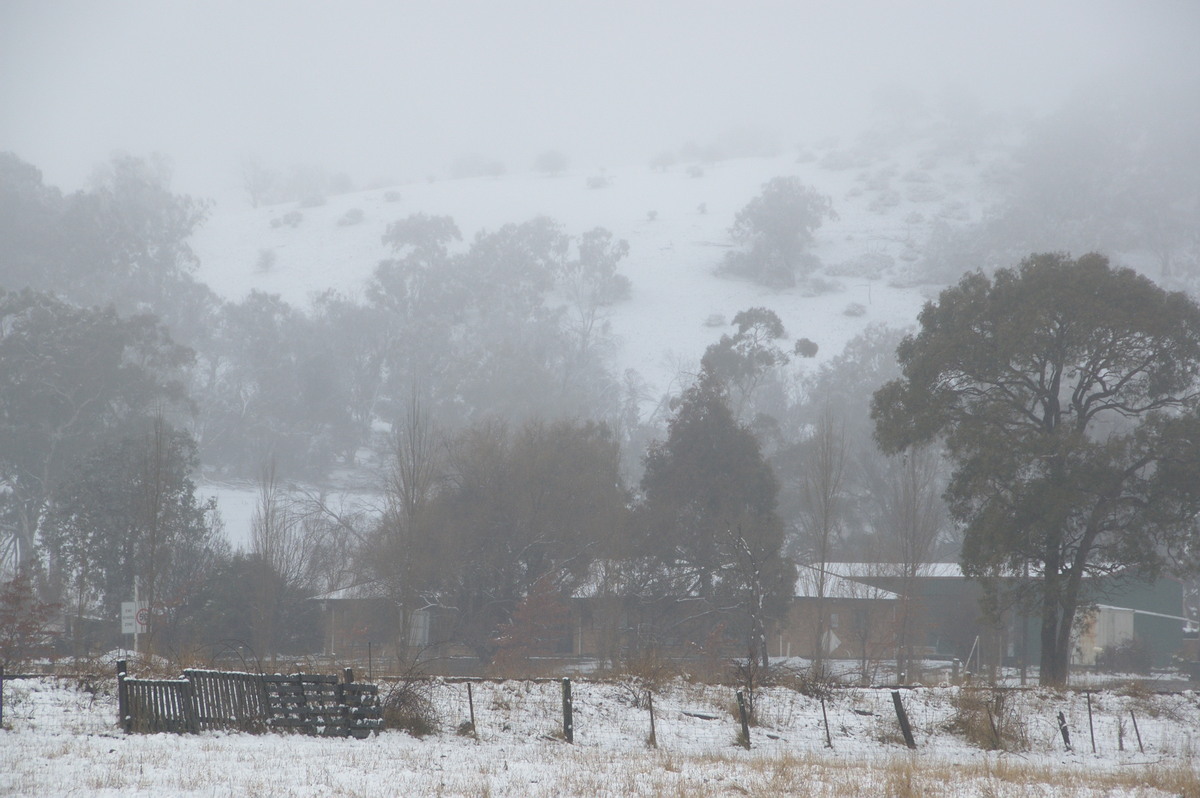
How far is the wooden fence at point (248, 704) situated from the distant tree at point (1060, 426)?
55.4ft

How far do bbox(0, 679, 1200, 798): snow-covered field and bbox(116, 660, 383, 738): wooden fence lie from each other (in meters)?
0.33

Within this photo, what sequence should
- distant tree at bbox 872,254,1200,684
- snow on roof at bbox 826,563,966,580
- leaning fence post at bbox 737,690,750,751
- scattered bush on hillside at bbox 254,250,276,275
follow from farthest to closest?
scattered bush on hillside at bbox 254,250,276,275 < snow on roof at bbox 826,563,966,580 < distant tree at bbox 872,254,1200,684 < leaning fence post at bbox 737,690,750,751

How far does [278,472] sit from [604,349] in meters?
30.9

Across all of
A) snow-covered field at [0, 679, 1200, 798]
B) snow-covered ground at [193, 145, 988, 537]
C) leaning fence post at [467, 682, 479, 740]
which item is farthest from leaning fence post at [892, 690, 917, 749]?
snow-covered ground at [193, 145, 988, 537]

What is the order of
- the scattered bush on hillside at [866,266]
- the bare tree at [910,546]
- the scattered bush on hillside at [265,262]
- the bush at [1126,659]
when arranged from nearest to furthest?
the bare tree at [910,546] < the bush at [1126,659] < the scattered bush on hillside at [265,262] < the scattered bush on hillside at [866,266]

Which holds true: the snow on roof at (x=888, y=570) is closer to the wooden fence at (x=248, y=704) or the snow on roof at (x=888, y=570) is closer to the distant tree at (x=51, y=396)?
the wooden fence at (x=248, y=704)

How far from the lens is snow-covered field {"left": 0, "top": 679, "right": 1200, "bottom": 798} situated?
36.6 feet

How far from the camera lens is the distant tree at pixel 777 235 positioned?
111 m

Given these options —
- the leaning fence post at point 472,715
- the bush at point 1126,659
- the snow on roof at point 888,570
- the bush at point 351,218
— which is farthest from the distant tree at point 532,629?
the bush at point 351,218

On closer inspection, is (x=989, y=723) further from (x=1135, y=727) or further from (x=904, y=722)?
(x=1135, y=727)

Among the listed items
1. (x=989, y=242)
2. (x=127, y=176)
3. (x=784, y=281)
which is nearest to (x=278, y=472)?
(x=127, y=176)

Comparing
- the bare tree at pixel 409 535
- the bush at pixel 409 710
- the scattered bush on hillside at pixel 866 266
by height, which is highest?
the scattered bush on hillside at pixel 866 266

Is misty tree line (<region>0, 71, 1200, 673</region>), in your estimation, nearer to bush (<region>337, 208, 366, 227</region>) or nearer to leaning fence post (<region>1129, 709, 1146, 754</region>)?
leaning fence post (<region>1129, 709, 1146, 754</region>)

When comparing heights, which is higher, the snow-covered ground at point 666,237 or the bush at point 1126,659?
the snow-covered ground at point 666,237
